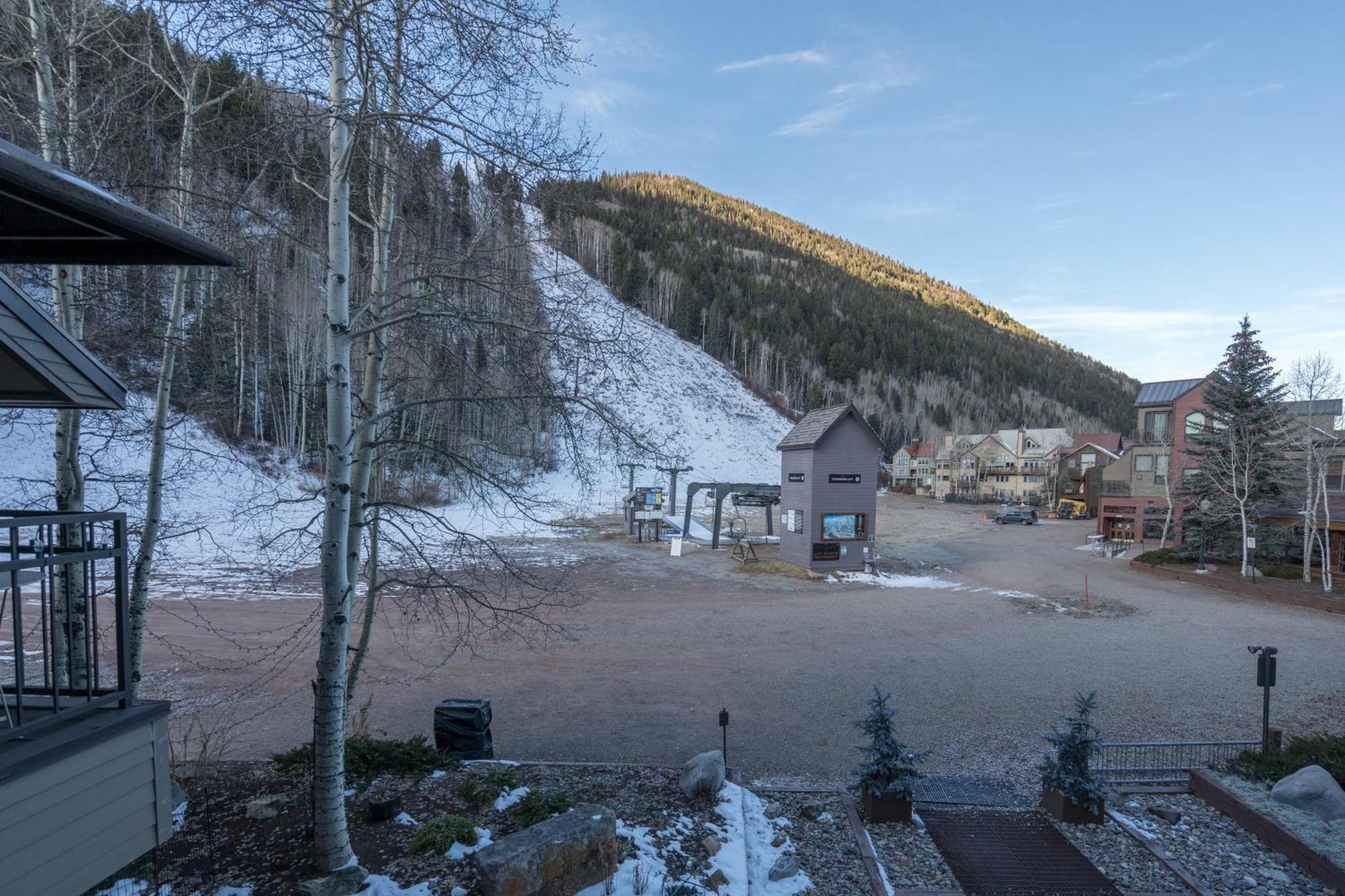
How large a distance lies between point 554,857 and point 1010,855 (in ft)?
16.0

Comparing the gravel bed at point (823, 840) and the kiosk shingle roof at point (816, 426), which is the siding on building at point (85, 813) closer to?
the gravel bed at point (823, 840)

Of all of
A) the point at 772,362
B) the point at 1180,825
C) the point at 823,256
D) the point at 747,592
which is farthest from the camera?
the point at 823,256

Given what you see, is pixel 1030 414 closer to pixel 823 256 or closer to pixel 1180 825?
pixel 823 256

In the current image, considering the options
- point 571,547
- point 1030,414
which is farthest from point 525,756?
point 1030,414

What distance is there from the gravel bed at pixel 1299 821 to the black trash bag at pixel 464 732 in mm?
9158

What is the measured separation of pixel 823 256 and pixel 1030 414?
280ft

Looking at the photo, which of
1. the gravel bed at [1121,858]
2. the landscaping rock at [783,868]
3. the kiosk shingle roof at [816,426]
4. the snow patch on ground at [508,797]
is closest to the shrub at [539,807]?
the snow patch on ground at [508,797]

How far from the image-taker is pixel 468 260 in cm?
619

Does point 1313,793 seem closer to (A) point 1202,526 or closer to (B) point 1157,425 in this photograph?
(A) point 1202,526

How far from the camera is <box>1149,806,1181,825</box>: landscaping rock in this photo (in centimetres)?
794

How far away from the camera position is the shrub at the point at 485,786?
23.1ft

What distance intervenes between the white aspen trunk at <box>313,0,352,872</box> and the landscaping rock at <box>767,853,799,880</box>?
3782 millimetres

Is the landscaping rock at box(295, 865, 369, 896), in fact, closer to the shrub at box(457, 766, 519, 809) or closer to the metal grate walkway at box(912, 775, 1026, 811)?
the shrub at box(457, 766, 519, 809)

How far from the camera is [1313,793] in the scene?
781cm
